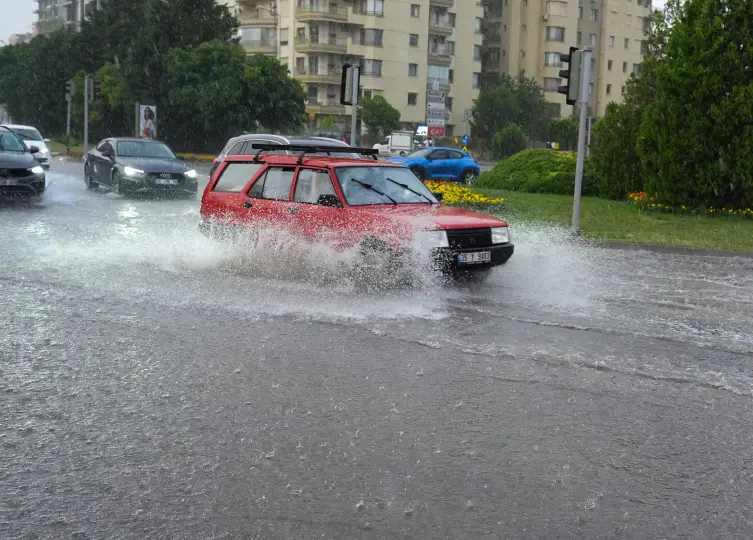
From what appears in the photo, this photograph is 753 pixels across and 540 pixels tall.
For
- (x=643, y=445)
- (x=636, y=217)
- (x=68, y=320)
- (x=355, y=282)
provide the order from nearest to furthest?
1. (x=643, y=445)
2. (x=68, y=320)
3. (x=355, y=282)
4. (x=636, y=217)

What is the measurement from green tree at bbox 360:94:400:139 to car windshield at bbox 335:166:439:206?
2534 inches

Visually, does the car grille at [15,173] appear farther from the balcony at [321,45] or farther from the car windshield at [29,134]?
the balcony at [321,45]

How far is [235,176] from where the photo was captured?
12.2m

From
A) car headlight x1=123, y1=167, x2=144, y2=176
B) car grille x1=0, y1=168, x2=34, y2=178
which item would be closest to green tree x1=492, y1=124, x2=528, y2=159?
car headlight x1=123, y1=167, x2=144, y2=176

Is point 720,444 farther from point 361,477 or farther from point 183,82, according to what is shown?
point 183,82

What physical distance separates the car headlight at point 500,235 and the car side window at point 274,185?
97.0 inches

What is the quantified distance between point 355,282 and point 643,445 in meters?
5.35

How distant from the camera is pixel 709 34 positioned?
67.3ft

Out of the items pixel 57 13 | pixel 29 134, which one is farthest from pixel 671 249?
pixel 57 13

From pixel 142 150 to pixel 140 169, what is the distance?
1.94m

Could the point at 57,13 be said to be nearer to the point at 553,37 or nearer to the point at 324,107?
the point at 324,107

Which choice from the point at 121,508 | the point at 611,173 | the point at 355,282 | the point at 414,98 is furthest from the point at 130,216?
the point at 414,98

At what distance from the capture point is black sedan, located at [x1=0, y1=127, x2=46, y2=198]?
19.3 m

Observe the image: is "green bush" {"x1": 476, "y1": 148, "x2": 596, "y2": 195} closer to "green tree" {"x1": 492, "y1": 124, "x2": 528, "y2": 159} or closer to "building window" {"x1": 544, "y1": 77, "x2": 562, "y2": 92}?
"green tree" {"x1": 492, "y1": 124, "x2": 528, "y2": 159}
